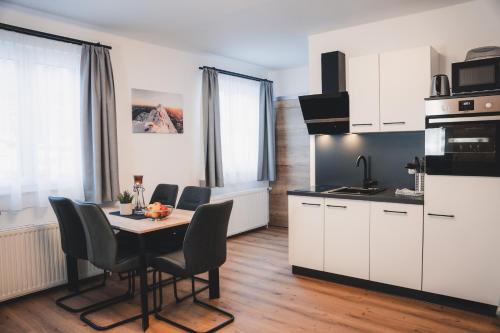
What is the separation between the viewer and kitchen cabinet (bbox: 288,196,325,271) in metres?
3.77

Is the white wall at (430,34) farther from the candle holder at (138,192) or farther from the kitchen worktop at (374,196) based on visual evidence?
the candle holder at (138,192)

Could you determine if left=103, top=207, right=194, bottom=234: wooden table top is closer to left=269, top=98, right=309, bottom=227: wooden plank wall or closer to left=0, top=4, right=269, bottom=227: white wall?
left=0, top=4, right=269, bottom=227: white wall

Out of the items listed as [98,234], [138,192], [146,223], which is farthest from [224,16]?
[98,234]

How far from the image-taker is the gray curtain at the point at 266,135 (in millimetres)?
6066

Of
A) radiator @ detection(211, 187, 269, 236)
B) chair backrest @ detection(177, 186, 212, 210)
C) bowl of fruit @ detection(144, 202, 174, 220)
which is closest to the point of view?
bowl of fruit @ detection(144, 202, 174, 220)

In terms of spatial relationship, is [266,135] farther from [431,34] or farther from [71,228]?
[71,228]

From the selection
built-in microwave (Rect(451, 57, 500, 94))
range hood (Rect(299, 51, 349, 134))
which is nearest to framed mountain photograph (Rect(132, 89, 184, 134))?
range hood (Rect(299, 51, 349, 134))

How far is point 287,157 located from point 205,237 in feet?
12.3

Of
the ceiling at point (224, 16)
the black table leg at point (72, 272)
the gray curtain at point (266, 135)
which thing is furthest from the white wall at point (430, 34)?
the black table leg at point (72, 272)

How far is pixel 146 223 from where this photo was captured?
304cm

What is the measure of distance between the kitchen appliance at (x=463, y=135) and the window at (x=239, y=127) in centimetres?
300

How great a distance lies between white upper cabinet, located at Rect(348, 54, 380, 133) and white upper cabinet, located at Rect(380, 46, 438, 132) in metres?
0.06

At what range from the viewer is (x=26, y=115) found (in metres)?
3.39

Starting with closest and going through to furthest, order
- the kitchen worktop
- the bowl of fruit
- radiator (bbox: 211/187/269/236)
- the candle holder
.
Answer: the bowl of fruit → the kitchen worktop → the candle holder → radiator (bbox: 211/187/269/236)
